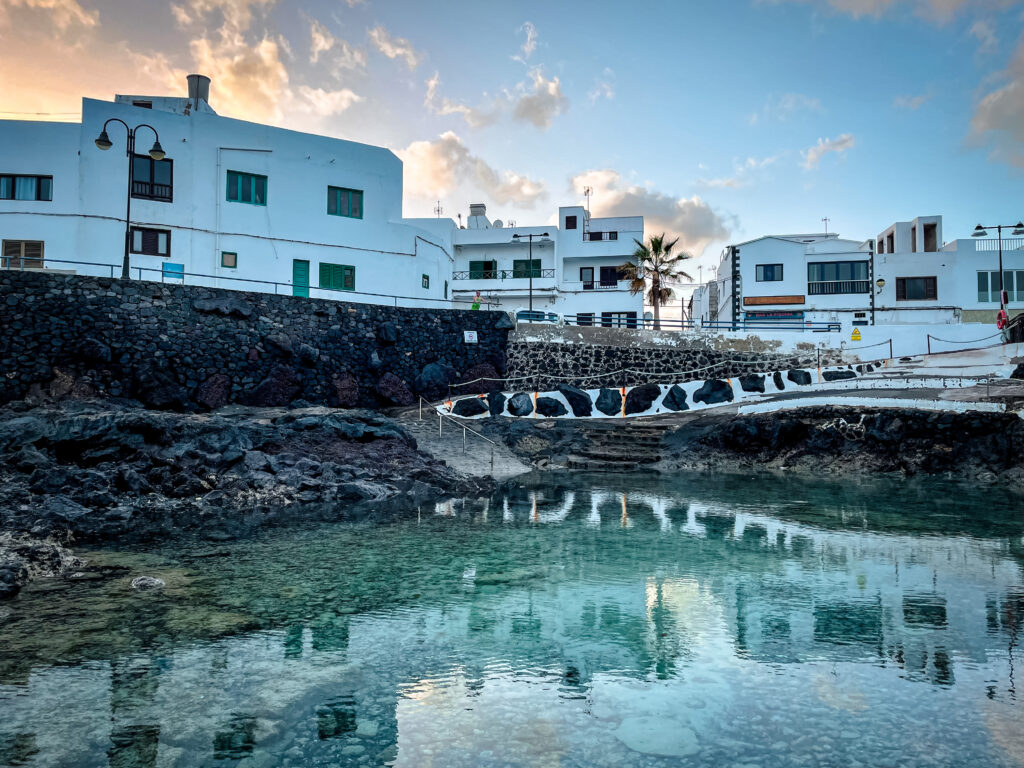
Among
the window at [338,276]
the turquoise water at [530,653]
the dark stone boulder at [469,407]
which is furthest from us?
the window at [338,276]

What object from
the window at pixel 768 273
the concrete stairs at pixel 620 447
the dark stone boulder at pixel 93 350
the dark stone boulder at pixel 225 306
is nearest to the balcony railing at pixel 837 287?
the window at pixel 768 273

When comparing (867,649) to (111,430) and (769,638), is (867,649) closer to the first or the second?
(769,638)

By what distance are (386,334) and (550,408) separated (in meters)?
7.54

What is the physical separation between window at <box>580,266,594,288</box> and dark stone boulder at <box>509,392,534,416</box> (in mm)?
23646

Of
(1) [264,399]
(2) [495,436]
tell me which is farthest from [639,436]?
(1) [264,399]

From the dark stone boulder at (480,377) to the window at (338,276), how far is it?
24.9 feet

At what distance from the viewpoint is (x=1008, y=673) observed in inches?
248

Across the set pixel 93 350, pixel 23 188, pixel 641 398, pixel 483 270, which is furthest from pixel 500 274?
pixel 93 350

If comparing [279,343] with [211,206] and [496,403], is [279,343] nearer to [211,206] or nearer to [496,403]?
[496,403]

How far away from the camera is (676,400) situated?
1116 inches

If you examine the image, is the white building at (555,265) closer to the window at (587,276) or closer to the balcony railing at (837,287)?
the window at (587,276)

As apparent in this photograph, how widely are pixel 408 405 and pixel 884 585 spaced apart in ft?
71.7

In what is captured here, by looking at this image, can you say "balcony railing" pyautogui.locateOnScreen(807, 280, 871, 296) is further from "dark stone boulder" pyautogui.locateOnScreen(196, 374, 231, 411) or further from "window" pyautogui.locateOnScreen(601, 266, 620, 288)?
"dark stone boulder" pyautogui.locateOnScreen(196, 374, 231, 411)

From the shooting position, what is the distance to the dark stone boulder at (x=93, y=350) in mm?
23125
